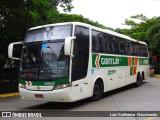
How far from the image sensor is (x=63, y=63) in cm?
1091

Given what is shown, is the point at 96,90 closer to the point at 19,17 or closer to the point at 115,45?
the point at 115,45

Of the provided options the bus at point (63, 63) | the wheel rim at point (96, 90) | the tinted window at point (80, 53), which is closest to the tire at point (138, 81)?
the bus at point (63, 63)

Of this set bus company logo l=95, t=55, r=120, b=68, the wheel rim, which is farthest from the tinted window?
the wheel rim

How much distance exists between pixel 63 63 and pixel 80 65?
3.31 ft

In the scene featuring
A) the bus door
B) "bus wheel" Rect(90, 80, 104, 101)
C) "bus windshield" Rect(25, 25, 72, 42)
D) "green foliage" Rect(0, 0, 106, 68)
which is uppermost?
"green foliage" Rect(0, 0, 106, 68)

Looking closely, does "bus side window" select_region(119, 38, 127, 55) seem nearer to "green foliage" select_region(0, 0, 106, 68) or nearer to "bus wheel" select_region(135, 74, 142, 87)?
"bus wheel" select_region(135, 74, 142, 87)

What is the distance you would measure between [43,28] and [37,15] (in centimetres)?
794

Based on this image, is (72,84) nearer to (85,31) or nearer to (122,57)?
(85,31)

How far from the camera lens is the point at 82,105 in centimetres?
1213

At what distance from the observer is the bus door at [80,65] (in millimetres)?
11219

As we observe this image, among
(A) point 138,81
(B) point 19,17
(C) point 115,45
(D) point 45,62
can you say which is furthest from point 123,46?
(D) point 45,62

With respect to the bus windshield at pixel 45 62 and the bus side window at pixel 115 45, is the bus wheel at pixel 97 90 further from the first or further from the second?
the bus windshield at pixel 45 62

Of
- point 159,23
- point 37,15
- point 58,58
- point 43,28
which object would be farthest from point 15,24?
point 159,23

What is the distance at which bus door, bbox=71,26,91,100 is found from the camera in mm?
11219
